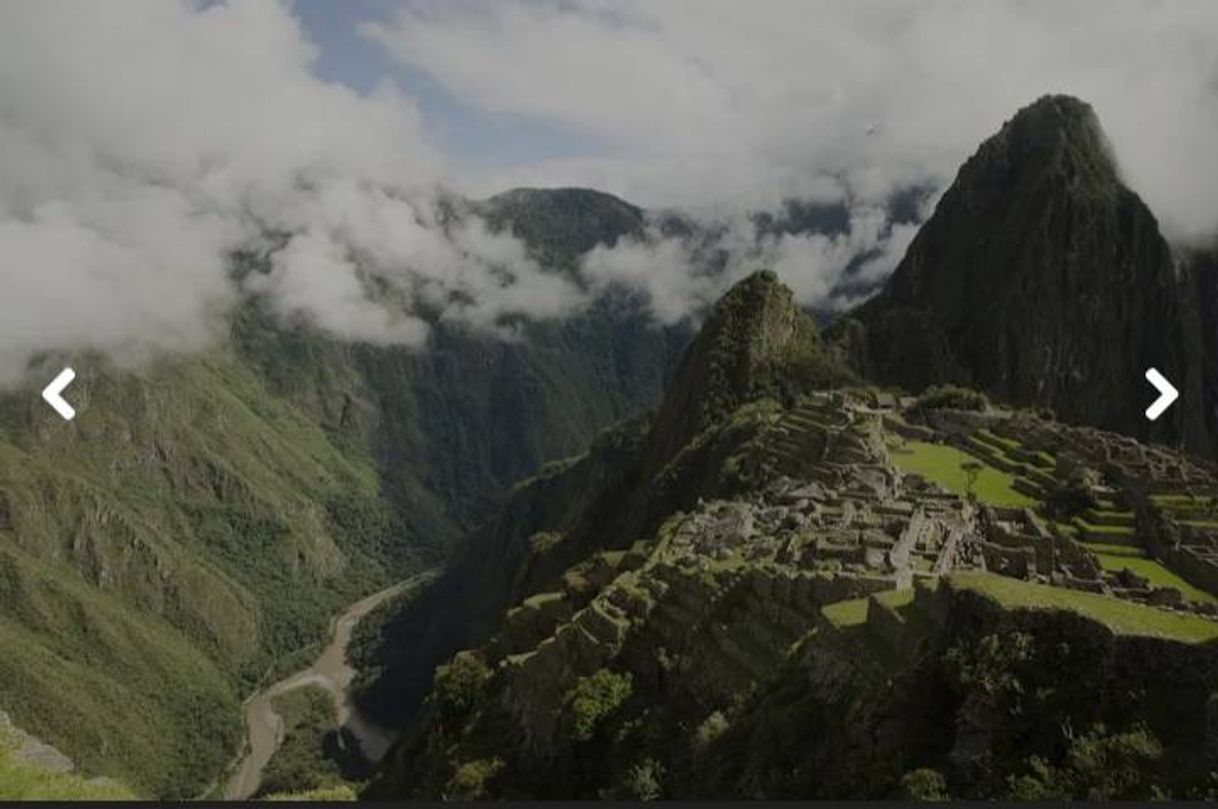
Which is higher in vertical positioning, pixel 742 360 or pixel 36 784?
pixel 742 360

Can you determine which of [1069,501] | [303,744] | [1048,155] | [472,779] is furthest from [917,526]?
[1048,155]

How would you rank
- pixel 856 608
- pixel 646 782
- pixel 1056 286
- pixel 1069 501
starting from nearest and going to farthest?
pixel 856 608 < pixel 646 782 < pixel 1069 501 < pixel 1056 286

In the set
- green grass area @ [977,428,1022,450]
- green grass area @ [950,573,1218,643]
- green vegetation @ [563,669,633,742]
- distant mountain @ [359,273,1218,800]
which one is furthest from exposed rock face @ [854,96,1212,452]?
green grass area @ [950,573,1218,643]

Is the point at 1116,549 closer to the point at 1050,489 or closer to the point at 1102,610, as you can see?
the point at 1050,489

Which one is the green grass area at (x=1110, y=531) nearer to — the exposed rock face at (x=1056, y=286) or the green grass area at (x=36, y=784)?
the green grass area at (x=36, y=784)

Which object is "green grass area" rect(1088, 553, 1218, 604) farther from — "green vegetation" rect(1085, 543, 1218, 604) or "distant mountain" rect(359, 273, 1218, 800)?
"distant mountain" rect(359, 273, 1218, 800)

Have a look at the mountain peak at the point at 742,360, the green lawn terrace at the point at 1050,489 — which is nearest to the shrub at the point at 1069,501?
the green lawn terrace at the point at 1050,489

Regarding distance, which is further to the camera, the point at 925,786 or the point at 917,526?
the point at 917,526
